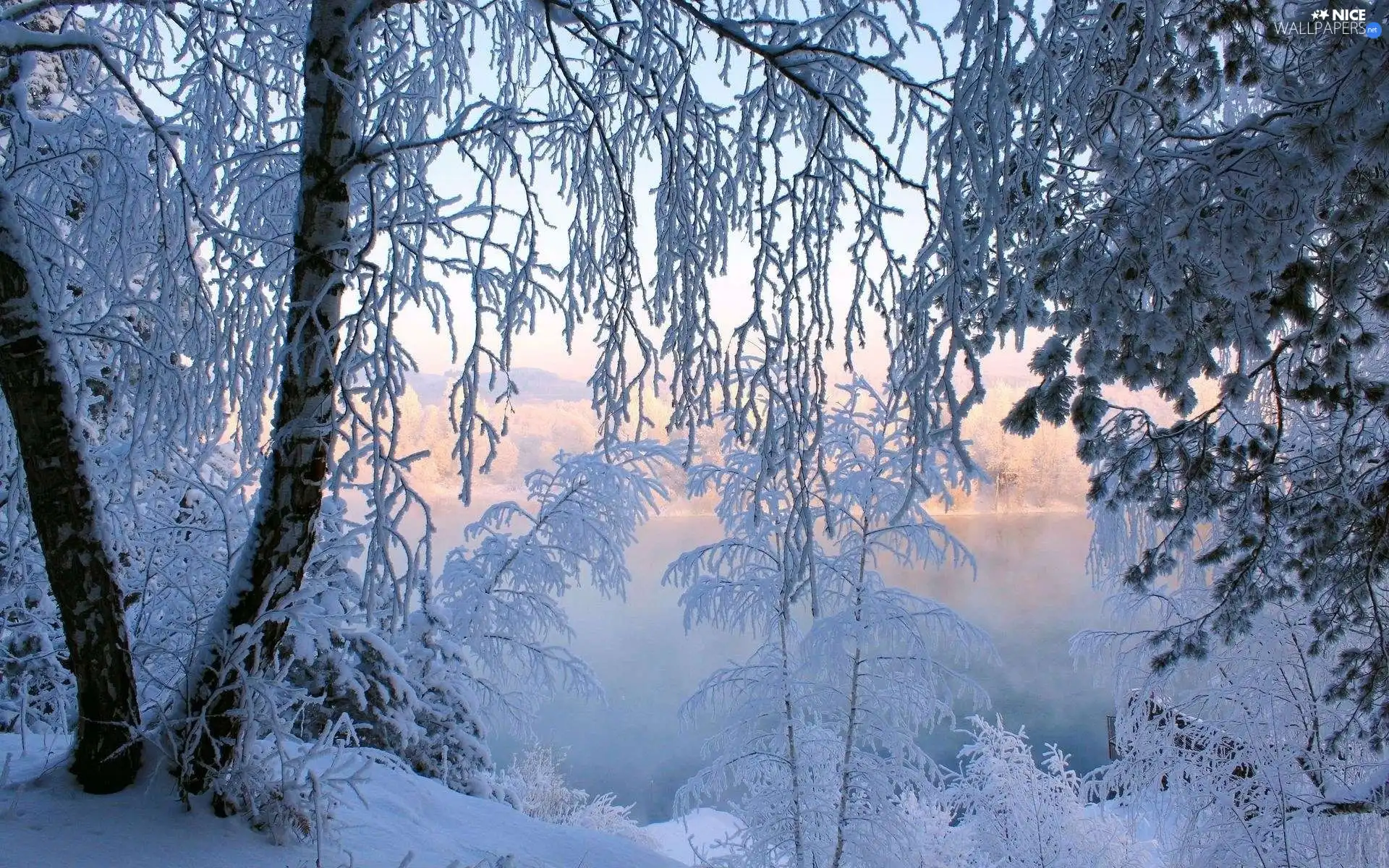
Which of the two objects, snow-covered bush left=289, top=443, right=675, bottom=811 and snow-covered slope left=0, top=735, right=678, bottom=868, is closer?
snow-covered slope left=0, top=735, right=678, bottom=868

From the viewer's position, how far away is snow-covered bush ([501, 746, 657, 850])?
10227 millimetres

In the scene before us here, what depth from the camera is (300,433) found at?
207 cm

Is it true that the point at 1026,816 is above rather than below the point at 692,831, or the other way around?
above

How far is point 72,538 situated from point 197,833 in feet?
3.19

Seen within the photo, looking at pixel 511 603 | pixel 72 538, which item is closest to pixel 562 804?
pixel 511 603

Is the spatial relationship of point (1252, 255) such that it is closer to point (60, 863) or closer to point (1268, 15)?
point (1268, 15)

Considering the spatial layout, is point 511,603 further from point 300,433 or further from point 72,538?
point 300,433

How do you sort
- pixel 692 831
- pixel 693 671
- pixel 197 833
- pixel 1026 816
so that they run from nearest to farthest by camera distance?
pixel 197 833
pixel 1026 816
pixel 692 831
pixel 693 671

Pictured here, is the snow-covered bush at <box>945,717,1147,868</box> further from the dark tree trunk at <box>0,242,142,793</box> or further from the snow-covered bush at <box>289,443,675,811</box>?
the dark tree trunk at <box>0,242,142,793</box>

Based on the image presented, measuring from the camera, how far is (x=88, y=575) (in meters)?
2.24

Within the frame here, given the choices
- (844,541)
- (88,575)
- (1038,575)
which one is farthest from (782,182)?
(1038,575)

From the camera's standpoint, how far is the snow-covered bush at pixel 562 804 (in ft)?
33.6

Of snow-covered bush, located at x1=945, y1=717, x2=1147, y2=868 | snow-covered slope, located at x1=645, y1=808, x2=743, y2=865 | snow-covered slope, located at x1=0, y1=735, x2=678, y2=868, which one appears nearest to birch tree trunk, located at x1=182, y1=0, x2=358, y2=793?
snow-covered slope, located at x1=0, y1=735, x2=678, y2=868

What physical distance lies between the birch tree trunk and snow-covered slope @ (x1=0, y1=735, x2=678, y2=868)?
0.16 metres
